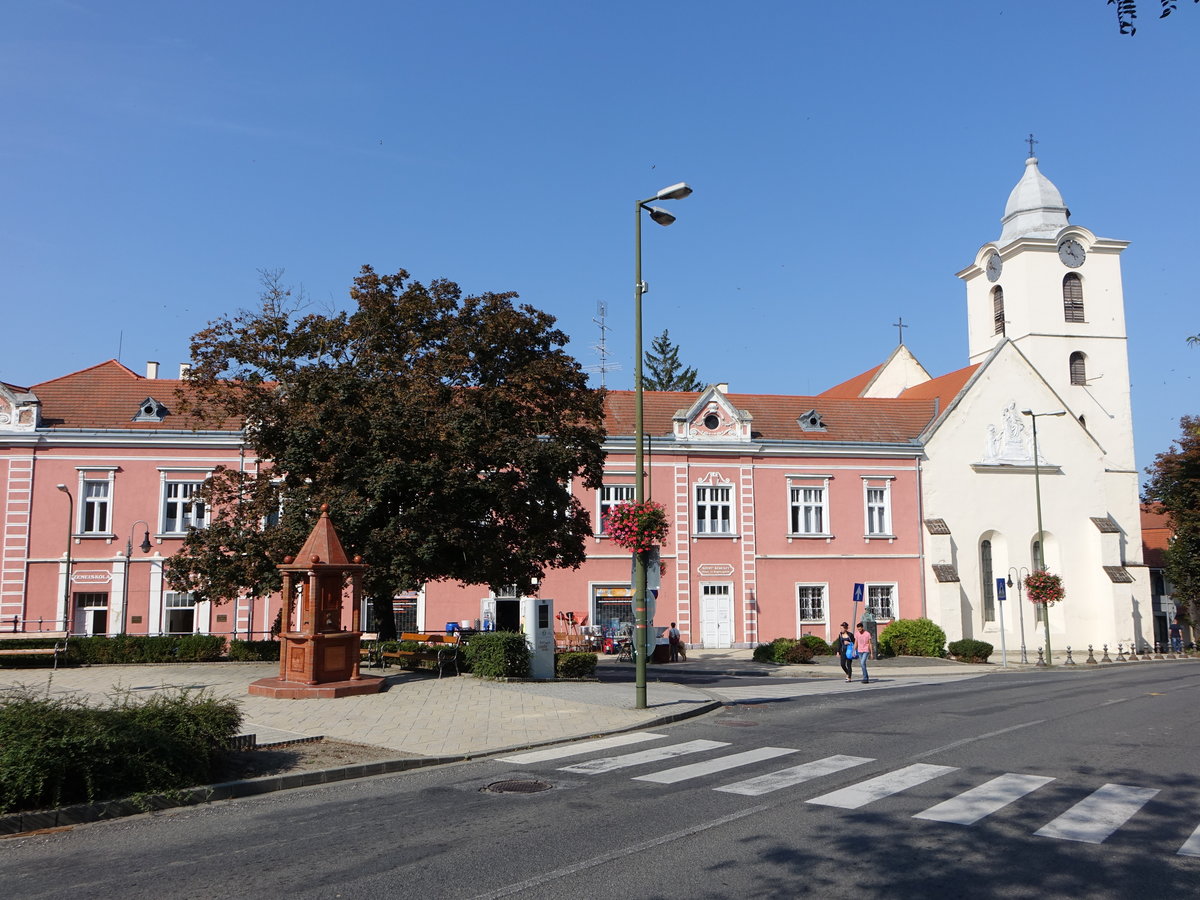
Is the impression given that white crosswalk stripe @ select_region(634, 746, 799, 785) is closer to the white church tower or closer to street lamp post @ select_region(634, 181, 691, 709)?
street lamp post @ select_region(634, 181, 691, 709)

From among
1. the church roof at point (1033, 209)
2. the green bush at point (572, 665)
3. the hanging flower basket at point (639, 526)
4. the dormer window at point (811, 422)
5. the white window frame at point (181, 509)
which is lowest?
the green bush at point (572, 665)

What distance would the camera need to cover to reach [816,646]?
111ft

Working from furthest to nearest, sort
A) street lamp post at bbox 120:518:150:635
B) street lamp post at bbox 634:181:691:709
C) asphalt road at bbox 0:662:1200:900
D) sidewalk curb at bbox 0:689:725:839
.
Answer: street lamp post at bbox 120:518:150:635 < street lamp post at bbox 634:181:691:709 < sidewalk curb at bbox 0:689:725:839 < asphalt road at bbox 0:662:1200:900

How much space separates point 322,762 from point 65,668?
1598cm

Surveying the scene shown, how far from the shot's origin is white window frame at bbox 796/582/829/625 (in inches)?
1532

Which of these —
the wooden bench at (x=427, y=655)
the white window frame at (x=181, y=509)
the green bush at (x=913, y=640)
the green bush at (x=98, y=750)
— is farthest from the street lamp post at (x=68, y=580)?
the green bush at (x=913, y=640)

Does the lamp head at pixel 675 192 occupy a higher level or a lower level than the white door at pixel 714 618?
higher

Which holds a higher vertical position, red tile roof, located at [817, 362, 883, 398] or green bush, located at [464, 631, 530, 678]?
red tile roof, located at [817, 362, 883, 398]

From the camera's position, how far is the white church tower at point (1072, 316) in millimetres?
46312

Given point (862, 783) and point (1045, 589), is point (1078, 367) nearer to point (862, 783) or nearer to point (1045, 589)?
point (1045, 589)

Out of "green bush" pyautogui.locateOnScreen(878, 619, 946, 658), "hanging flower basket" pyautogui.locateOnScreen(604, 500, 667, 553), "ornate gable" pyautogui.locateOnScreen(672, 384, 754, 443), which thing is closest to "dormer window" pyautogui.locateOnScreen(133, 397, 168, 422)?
"ornate gable" pyautogui.locateOnScreen(672, 384, 754, 443)

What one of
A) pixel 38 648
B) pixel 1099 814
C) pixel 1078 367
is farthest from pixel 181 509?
pixel 1078 367

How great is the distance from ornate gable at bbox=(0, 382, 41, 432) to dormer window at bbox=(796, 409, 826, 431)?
1180 inches

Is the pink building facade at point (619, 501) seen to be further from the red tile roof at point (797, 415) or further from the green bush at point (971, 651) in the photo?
the green bush at point (971, 651)
